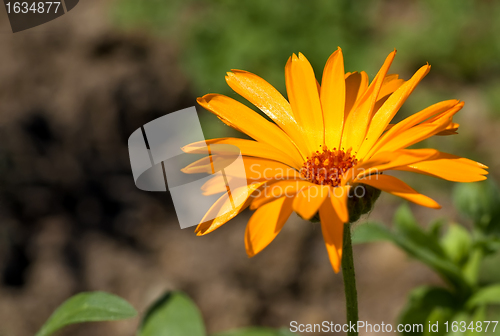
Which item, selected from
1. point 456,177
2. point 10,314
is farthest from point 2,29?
point 456,177

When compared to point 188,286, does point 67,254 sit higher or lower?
higher

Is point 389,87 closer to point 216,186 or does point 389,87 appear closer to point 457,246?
point 216,186

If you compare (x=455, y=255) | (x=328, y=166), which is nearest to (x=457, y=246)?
(x=455, y=255)

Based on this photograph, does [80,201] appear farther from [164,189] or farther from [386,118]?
[386,118]

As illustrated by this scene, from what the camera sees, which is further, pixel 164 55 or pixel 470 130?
pixel 164 55

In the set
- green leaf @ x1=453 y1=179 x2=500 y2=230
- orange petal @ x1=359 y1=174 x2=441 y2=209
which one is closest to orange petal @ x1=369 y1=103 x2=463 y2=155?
orange petal @ x1=359 y1=174 x2=441 y2=209

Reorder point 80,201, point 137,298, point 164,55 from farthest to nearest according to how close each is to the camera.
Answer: point 164,55, point 80,201, point 137,298

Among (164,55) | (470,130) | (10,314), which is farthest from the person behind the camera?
(164,55)
